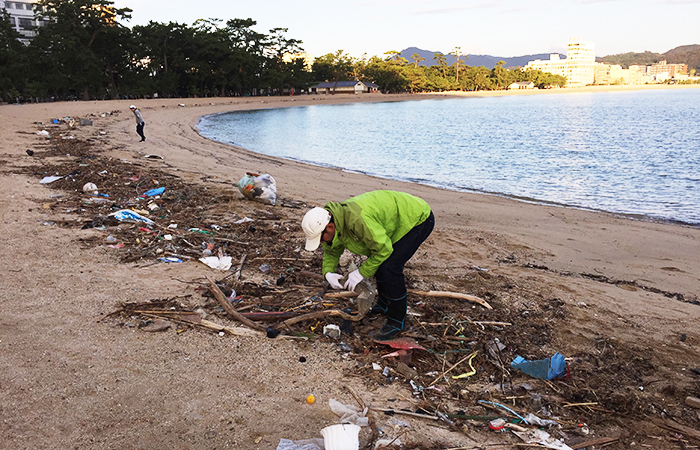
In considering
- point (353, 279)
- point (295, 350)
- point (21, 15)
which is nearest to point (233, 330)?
point (295, 350)

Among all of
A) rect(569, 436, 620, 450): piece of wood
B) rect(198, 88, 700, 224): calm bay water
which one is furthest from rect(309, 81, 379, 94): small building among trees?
rect(569, 436, 620, 450): piece of wood

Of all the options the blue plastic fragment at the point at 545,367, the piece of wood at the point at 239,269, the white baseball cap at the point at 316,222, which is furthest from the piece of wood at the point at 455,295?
the piece of wood at the point at 239,269

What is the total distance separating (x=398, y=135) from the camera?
34000mm

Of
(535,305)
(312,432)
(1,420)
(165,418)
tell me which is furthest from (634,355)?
(1,420)

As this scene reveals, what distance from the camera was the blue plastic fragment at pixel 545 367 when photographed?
12.2 ft

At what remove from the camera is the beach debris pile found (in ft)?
10.7

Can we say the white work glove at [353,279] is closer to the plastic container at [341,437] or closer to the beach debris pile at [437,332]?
the beach debris pile at [437,332]

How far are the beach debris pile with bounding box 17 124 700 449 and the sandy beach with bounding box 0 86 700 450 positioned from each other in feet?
0.09

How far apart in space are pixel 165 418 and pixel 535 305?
12.9 ft

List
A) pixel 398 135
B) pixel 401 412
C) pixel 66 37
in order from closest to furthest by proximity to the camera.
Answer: pixel 401 412
pixel 398 135
pixel 66 37

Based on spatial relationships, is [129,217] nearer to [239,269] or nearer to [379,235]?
[239,269]

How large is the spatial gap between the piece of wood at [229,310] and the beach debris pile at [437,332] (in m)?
0.01

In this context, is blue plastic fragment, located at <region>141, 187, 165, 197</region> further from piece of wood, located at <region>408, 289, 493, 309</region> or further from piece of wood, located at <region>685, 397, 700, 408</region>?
piece of wood, located at <region>685, 397, 700, 408</region>

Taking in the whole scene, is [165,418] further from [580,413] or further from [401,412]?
[580,413]
